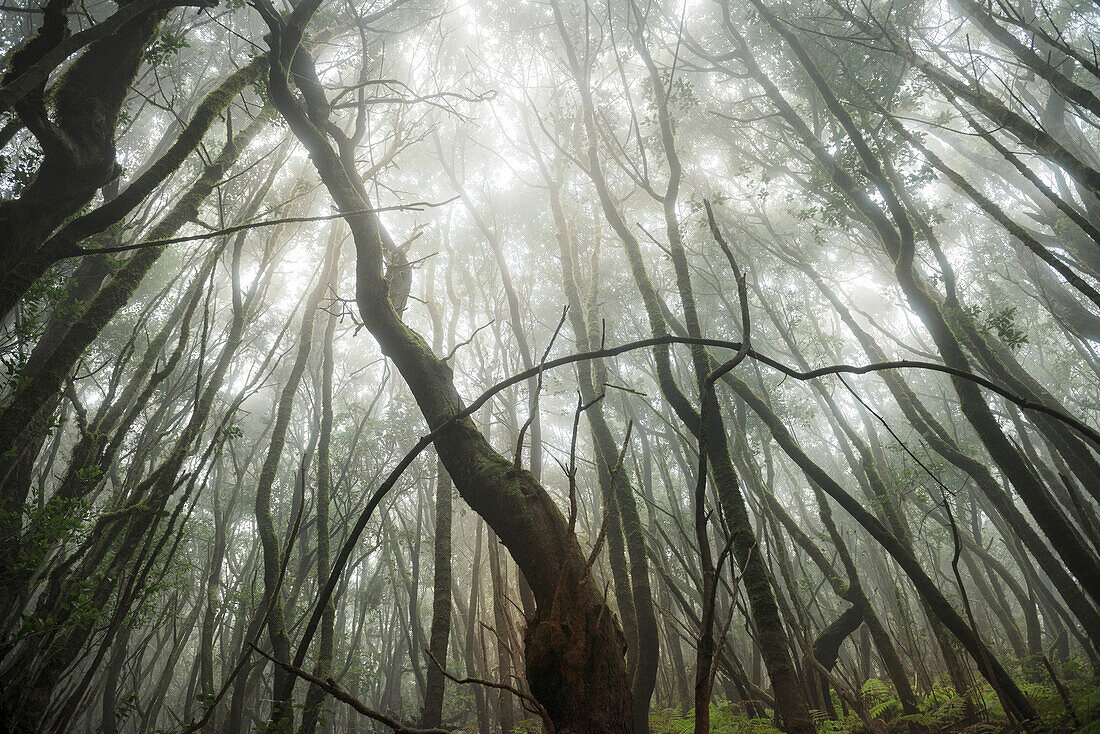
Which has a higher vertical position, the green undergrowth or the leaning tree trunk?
the leaning tree trunk

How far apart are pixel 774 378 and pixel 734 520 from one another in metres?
12.8

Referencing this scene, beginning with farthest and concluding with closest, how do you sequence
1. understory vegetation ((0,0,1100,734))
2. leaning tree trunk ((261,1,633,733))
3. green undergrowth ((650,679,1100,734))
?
green undergrowth ((650,679,1100,734)) < understory vegetation ((0,0,1100,734)) < leaning tree trunk ((261,1,633,733))

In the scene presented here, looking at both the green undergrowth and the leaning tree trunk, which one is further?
the green undergrowth

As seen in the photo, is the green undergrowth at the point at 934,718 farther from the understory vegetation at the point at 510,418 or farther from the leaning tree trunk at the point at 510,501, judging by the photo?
the leaning tree trunk at the point at 510,501

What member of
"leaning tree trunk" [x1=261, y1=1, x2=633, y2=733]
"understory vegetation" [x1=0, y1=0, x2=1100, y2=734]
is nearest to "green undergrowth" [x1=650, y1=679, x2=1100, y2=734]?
"understory vegetation" [x1=0, y1=0, x2=1100, y2=734]

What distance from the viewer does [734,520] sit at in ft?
7.63

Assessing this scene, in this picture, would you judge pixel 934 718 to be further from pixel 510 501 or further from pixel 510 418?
pixel 510 418

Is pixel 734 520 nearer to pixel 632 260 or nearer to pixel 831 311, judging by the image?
pixel 632 260

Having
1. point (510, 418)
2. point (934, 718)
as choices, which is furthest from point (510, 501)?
point (510, 418)

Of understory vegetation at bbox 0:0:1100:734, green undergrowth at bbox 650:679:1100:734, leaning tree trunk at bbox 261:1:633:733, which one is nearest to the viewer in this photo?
leaning tree trunk at bbox 261:1:633:733

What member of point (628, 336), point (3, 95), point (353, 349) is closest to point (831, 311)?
point (628, 336)

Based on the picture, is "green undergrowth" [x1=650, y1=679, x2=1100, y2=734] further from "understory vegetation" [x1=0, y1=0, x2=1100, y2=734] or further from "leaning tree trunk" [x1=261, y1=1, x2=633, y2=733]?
"leaning tree trunk" [x1=261, y1=1, x2=633, y2=733]

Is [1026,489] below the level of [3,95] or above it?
below

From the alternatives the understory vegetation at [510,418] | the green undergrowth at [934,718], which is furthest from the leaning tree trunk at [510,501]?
the green undergrowth at [934,718]
